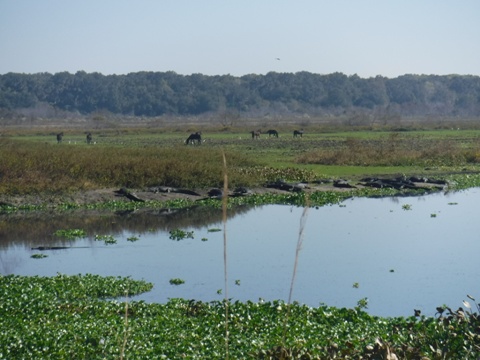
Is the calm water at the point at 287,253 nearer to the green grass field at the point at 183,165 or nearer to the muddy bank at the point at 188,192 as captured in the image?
the muddy bank at the point at 188,192

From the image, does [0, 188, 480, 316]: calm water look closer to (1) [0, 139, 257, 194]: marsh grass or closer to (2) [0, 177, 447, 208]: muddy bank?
(2) [0, 177, 447, 208]: muddy bank

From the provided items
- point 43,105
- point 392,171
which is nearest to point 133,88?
point 43,105

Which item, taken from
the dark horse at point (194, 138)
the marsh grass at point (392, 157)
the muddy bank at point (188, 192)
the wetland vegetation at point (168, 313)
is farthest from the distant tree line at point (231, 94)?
the wetland vegetation at point (168, 313)

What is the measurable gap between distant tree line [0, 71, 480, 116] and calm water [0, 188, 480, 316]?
11250cm

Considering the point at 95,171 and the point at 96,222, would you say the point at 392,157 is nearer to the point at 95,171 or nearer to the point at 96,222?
the point at 95,171

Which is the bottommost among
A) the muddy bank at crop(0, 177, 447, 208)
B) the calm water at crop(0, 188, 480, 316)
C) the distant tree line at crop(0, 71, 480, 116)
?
the distant tree line at crop(0, 71, 480, 116)

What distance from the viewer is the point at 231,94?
5915 inches

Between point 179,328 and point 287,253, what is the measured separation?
26.0 ft

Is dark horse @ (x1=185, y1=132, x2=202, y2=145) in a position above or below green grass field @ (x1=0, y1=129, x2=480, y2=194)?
below

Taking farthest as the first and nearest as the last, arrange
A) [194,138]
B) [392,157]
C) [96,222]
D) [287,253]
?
[194,138] → [392,157] → [96,222] → [287,253]

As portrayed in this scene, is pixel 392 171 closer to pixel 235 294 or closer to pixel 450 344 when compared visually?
pixel 235 294

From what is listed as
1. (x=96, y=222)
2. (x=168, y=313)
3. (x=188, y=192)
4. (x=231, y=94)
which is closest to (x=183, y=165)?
(x=188, y=192)

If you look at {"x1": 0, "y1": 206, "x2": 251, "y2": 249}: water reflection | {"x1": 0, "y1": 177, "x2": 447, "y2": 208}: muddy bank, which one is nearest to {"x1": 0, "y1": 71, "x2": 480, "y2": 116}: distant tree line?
{"x1": 0, "y1": 177, "x2": 447, "y2": 208}: muddy bank

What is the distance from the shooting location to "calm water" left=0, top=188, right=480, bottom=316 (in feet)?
50.8
